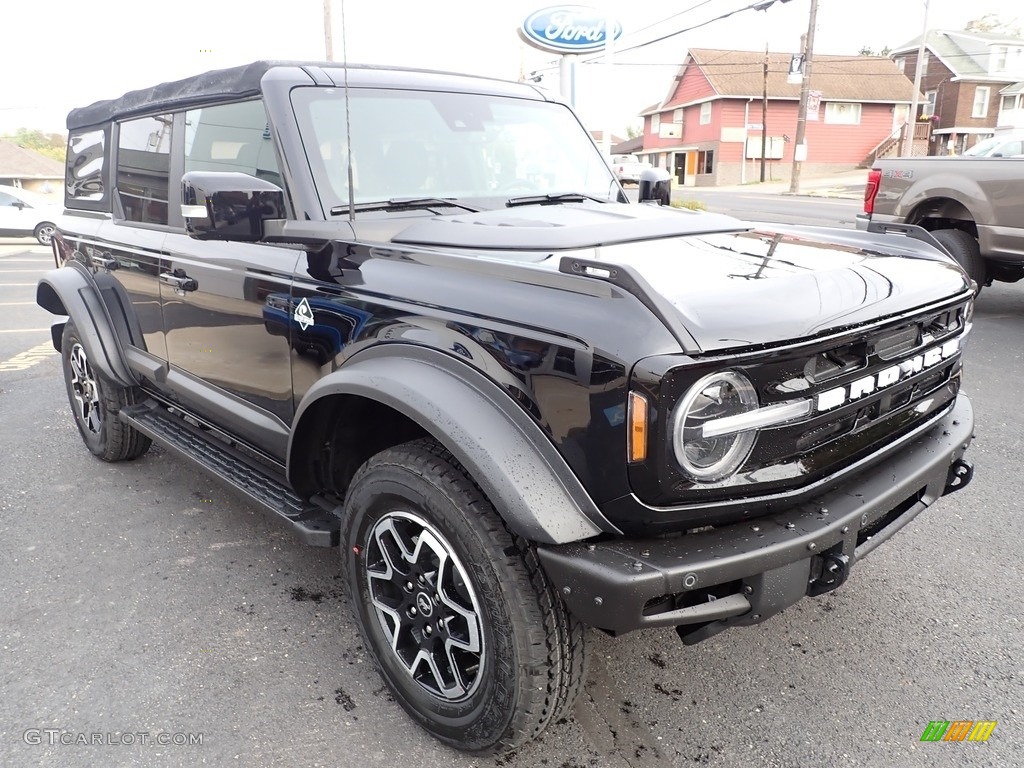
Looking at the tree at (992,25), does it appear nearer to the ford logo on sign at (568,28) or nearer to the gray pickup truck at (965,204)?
the ford logo on sign at (568,28)

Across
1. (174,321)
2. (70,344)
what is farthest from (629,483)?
(70,344)

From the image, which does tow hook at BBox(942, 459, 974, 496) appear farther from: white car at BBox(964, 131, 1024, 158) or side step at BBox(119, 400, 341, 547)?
white car at BBox(964, 131, 1024, 158)

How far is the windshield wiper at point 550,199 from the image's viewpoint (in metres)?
3.10

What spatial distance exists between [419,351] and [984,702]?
2063 millimetres

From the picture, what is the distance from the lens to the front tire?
2.00 m

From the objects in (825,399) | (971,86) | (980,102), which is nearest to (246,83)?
(825,399)

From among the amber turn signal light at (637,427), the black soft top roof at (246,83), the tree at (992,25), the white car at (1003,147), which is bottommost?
the amber turn signal light at (637,427)

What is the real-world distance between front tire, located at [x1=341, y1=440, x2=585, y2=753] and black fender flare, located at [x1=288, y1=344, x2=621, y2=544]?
14cm

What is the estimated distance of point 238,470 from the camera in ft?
10.5

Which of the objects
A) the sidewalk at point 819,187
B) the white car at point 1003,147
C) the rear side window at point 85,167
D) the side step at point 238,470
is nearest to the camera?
the side step at point 238,470

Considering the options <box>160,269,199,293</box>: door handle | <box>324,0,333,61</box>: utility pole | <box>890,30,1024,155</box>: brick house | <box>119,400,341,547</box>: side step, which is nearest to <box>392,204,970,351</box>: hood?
<box>119,400,341,547</box>: side step

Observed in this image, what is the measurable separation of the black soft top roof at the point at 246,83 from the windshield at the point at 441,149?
96 mm

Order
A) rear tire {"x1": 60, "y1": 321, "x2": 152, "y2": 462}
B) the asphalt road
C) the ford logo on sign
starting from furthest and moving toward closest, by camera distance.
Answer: the ford logo on sign → rear tire {"x1": 60, "y1": 321, "x2": 152, "y2": 462} → the asphalt road

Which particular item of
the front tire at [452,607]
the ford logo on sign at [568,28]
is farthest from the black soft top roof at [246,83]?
the ford logo on sign at [568,28]
